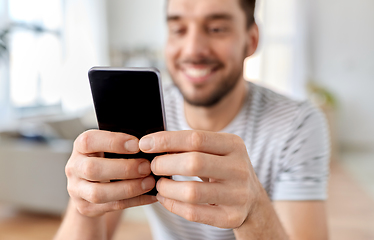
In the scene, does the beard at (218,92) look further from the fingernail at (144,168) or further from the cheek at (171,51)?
the fingernail at (144,168)

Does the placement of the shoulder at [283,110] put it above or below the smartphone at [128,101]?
below

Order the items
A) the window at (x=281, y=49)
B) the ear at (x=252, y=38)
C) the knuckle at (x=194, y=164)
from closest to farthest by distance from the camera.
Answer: the knuckle at (x=194, y=164), the ear at (x=252, y=38), the window at (x=281, y=49)

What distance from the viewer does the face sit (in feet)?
3.00

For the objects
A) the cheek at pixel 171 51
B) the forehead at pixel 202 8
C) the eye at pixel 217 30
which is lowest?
the cheek at pixel 171 51

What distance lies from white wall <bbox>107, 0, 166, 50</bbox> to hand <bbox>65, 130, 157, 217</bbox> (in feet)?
20.5

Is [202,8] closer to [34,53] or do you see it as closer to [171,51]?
[171,51]

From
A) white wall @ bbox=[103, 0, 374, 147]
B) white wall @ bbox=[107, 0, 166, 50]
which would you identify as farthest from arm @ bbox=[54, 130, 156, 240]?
white wall @ bbox=[107, 0, 166, 50]

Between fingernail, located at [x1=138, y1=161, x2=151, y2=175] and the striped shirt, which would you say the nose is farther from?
fingernail, located at [x1=138, y1=161, x2=151, y2=175]

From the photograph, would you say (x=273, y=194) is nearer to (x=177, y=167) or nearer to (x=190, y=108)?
(x=190, y=108)

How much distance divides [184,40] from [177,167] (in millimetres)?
563

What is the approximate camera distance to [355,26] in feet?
17.0

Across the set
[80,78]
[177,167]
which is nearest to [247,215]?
[177,167]

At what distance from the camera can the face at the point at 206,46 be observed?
91 cm

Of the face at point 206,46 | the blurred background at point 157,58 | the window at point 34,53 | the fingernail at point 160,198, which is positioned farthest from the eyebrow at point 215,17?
the window at point 34,53
